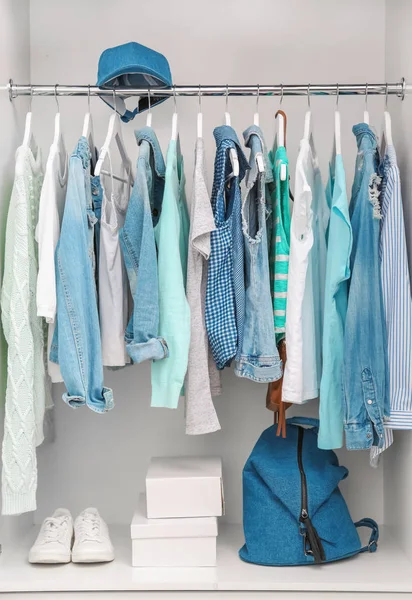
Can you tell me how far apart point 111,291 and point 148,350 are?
25 cm

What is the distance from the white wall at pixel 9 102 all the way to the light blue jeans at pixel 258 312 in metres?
0.70

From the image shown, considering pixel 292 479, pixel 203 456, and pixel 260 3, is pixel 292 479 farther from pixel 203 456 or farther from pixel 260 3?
pixel 260 3

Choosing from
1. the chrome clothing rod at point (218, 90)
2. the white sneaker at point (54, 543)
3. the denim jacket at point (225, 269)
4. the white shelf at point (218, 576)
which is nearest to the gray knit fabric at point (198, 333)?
the denim jacket at point (225, 269)

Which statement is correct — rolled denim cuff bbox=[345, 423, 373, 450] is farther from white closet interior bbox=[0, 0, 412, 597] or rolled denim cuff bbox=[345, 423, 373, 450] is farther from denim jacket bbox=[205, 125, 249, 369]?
white closet interior bbox=[0, 0, 412, 597]

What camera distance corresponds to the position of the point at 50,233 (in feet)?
6.49

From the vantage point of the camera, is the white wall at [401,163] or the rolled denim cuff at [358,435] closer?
the rolled denim cuff at [358,435]

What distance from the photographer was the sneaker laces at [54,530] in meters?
2.17

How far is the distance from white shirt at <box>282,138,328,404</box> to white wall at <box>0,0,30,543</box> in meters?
0.83

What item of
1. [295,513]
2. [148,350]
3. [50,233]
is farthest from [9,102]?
[295,513]

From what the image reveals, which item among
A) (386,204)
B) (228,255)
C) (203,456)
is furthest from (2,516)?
(386,204)

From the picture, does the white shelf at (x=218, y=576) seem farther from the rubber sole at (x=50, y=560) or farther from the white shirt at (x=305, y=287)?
the white shirt at (x=305, y=287)

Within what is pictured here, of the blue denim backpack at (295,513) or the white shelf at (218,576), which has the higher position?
the blue denim backpack at (295,513)

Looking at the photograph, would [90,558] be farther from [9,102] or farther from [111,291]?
[9,102]

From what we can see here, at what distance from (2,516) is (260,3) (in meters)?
1.88
